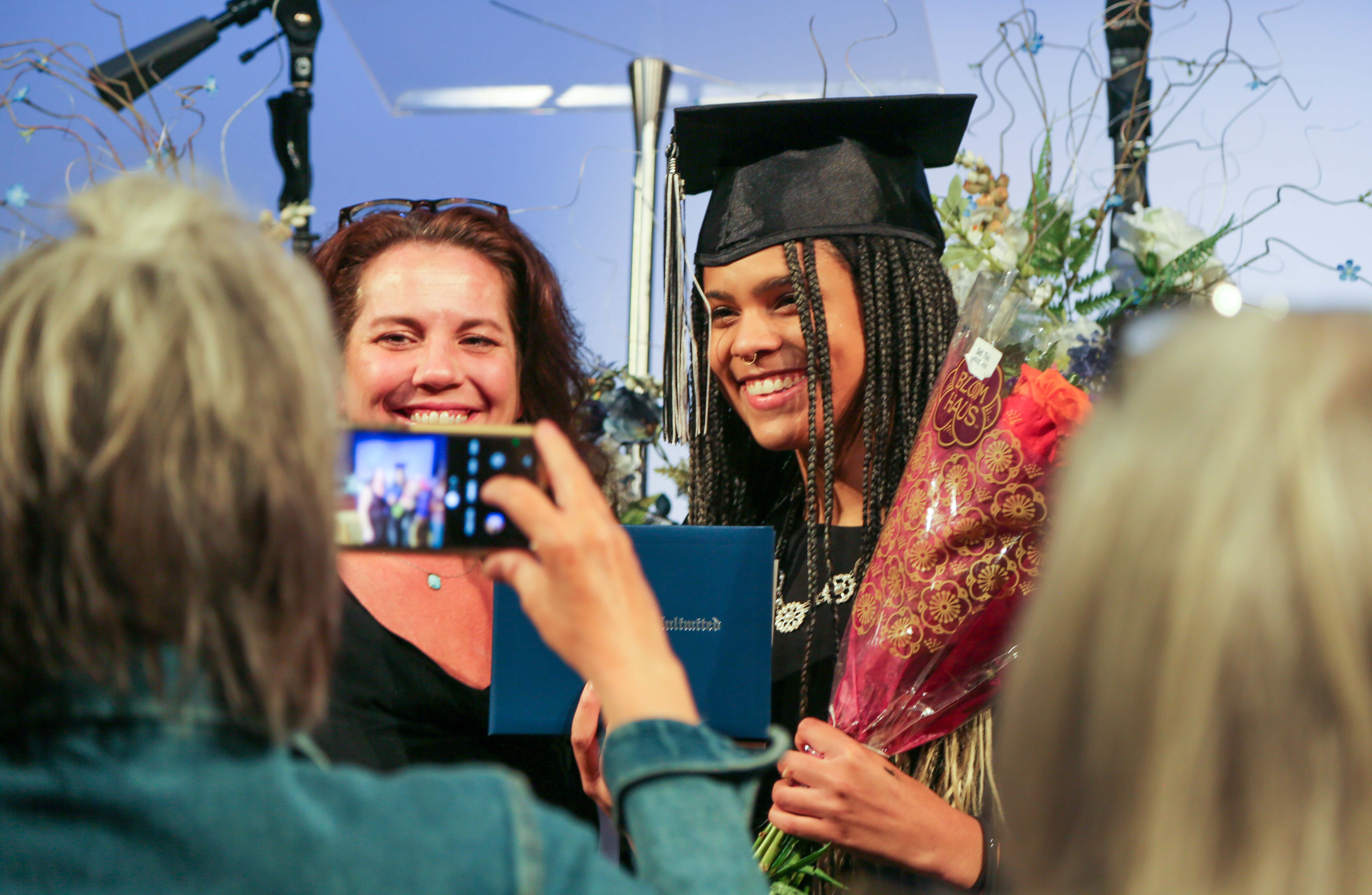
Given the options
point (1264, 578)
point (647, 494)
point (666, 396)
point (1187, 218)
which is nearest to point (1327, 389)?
point (1264, 578)

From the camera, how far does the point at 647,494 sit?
2248 millimetres

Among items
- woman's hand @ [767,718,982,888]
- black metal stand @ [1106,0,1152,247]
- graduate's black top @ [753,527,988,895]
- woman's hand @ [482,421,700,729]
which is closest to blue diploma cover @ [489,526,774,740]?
woman's hand @ [767,718,982,888]

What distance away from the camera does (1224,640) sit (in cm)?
50

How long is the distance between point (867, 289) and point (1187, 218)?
63 centimetres

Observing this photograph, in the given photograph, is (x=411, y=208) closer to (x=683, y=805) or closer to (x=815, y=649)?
(x=815, y=649)

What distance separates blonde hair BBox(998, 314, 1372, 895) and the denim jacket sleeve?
0.17 metres

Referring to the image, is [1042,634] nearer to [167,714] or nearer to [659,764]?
[659,764]

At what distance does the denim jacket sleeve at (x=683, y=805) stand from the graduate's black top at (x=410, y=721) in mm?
705

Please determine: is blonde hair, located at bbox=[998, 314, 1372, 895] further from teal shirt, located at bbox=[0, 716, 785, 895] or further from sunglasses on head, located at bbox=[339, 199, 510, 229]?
sunglasses on head, located at bbox=[339, 199, 510, 229]

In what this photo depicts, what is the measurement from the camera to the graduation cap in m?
1.56

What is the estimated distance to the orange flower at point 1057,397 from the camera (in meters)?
1.18

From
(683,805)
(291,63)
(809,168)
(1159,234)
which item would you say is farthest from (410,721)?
(291,63)

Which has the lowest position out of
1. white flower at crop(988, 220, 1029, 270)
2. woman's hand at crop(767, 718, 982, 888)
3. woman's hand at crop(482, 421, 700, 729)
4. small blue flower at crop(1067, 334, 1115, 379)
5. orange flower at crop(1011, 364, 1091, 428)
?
woman's hand at crop(767, 718, 982, 888)

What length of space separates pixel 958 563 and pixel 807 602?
34 cm
